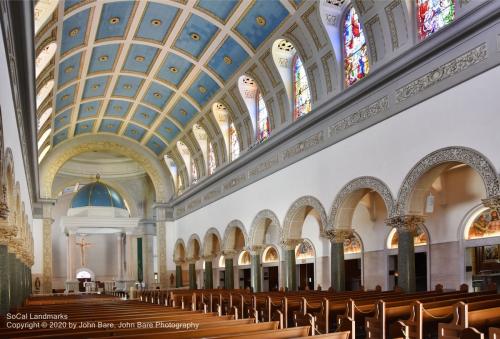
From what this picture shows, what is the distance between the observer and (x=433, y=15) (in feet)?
41.6

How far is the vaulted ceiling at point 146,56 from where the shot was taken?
57.0 ft

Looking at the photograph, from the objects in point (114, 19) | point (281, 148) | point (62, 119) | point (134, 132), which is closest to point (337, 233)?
point (281, 148)

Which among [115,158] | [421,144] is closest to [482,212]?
[421,144]

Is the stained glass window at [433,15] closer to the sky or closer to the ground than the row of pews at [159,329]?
closer to the sky

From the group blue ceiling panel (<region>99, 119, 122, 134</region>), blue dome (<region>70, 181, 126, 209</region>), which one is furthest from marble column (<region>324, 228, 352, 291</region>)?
blue dome (<region>70, 181, 126, 209</region>)

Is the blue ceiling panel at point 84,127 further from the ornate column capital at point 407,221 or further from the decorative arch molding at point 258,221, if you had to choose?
the ornate column capital at point 407,221

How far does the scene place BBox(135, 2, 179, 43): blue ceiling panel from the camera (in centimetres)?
1816

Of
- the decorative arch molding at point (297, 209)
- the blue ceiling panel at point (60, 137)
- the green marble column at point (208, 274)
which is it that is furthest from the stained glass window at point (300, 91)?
the blue ceiling panel at point (60, 137)

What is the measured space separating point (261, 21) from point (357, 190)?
22.3 ft

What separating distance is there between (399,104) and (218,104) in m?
12.3

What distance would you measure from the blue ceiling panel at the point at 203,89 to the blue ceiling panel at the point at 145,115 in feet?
15.1

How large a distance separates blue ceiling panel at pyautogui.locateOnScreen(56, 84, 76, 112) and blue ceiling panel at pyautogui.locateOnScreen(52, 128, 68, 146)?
15.5ft

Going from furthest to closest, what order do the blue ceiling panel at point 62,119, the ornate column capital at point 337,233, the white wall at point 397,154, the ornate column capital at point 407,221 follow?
1. the blue ceiling panel at point 62,119
2. the ornate column capital at point 337,233
3. the ornate column capital at point 407,221
4. the white wall at point 397,154

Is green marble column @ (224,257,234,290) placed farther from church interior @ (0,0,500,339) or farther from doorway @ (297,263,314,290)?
doorway @ (297,263,314,290)
